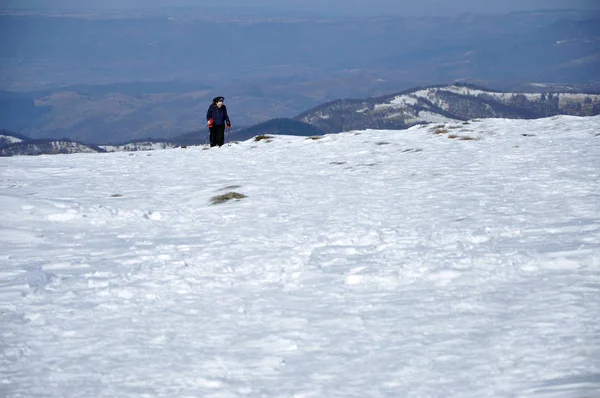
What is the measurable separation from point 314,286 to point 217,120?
23.0 m

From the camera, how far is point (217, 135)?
3309cm

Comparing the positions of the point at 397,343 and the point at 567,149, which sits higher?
the point at 567,149

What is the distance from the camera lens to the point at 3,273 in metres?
11.1

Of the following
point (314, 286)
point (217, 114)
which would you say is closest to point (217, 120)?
point (217, 114)

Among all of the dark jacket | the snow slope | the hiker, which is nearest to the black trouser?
the hiker

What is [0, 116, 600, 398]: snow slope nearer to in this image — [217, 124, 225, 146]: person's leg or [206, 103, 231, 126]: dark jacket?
[206, 103, 231, 126]: dark jacket

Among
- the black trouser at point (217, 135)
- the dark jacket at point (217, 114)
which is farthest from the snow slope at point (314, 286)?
the black trouser at point (217, 135)

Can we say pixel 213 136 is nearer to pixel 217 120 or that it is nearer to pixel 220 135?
pixel 220 135

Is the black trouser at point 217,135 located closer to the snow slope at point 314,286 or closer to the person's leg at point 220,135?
the person's leg at point 220,135

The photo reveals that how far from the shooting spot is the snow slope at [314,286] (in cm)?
711

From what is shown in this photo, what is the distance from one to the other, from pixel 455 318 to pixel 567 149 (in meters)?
15.9

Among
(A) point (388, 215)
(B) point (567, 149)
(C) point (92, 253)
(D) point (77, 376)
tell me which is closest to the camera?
(D) point (77, 376)

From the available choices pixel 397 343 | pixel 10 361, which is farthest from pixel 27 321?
pixel 397 343

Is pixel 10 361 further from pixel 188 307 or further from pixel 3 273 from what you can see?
pixel 3 273
